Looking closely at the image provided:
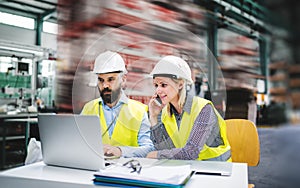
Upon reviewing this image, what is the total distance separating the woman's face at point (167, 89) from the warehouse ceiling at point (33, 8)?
164 centimetres

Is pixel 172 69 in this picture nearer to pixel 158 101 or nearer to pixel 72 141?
pixel 158 101

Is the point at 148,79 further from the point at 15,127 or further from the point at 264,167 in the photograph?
the point at 15,127

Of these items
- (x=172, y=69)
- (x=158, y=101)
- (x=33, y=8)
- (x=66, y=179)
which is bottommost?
(x=66, y=179)

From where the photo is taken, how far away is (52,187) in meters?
0.99

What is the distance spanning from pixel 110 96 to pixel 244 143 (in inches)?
33.0

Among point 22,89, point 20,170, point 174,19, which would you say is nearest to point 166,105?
point 20,170

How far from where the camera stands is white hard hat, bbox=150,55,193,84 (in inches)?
39.9

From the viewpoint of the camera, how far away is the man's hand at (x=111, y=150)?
1.09 m

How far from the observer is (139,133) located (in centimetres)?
108

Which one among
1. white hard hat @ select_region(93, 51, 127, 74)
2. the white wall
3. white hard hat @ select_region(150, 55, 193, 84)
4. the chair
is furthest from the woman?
the white wall

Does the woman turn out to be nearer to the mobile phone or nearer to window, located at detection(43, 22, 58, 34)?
the mobile phone

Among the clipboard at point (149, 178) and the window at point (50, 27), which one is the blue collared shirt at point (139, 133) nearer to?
the clipboard at point (149, 178)

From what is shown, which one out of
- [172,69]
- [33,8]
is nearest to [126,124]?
[172,69]

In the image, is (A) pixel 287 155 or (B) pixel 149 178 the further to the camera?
(B) pixel 149 178
